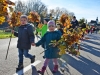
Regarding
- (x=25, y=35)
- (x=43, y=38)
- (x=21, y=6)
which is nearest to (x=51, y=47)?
(x=43, y=38)

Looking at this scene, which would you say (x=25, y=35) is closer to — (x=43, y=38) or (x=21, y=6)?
(x=43, y=38)

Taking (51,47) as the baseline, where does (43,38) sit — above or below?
above

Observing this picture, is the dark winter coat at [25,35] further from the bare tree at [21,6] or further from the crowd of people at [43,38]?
the bare tree at [21,6]

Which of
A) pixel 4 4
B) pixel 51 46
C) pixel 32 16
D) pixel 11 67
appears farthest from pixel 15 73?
pixel 32 16

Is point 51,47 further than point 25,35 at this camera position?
No

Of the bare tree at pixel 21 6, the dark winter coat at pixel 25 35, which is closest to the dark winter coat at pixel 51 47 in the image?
the dark winter coat at pixel 25 35

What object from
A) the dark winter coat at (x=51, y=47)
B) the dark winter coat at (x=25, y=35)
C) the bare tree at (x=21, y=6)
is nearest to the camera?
the dark winter coat at (x=51, y=47)

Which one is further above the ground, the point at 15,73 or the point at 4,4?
the point at 4,4

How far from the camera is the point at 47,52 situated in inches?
277

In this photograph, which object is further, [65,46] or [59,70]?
[59,70]

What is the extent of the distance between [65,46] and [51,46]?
691mm

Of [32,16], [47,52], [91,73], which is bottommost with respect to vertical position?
[91,73]

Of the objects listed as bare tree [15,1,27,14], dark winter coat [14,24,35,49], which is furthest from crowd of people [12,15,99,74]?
bare tree [15,1,27,14]

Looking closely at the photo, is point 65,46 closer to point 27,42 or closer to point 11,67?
point 27,42
